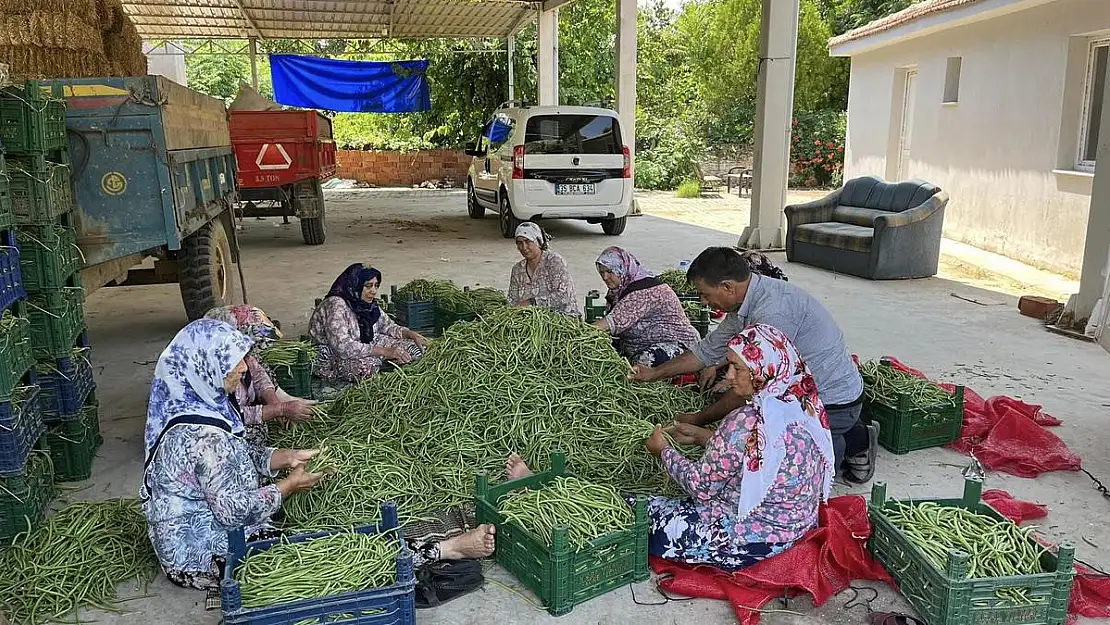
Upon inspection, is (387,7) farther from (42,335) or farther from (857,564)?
(857,564)

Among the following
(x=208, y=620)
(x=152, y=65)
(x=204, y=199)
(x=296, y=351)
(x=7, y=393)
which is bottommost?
(x=208, y=620)

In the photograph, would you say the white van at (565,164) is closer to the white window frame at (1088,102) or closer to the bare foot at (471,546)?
the white window frame at (1088,102)

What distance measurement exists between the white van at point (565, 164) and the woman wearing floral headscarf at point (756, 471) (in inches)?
331

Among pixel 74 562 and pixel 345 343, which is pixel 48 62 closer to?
pixel 345 343

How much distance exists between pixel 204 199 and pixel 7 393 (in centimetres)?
303

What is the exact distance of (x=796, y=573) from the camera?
2.94m

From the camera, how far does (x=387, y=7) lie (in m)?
16.2

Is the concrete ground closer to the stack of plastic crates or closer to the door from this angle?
the stack of plastic crates

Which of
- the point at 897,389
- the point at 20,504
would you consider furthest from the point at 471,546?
the point at 897,389

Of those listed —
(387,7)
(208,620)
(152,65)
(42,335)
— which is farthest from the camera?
(152,65)

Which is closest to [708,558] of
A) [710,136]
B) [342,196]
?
[342,196]

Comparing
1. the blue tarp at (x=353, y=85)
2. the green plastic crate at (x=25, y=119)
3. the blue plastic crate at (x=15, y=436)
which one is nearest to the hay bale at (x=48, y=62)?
the green plastic crate at (x=25, y=119)

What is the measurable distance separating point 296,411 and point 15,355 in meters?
1.21

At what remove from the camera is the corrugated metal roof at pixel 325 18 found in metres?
15.8
